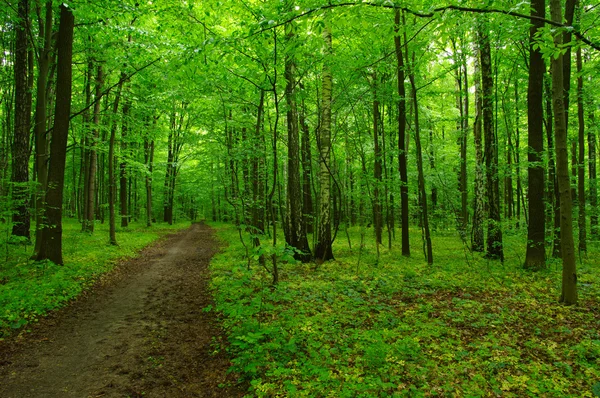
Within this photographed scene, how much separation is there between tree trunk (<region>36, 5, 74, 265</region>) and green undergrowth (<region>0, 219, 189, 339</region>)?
1.88 ft

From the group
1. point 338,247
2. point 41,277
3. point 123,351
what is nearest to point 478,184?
point 338,247

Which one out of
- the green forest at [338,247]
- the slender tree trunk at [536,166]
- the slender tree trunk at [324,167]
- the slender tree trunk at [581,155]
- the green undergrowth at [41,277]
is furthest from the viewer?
the slender tree trunk at [581,155]

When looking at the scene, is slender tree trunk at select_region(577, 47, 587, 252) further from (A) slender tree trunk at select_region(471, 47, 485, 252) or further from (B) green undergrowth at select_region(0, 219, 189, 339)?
(B) green undergrowth at select_region(0, 219, 189, 339)

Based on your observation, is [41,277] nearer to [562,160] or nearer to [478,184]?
[562,160]

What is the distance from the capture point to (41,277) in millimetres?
7750

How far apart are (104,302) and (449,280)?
874 cm

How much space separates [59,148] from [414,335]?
10.5 m

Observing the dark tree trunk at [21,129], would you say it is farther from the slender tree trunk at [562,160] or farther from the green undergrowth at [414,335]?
the slender tree trunk at [562,160]

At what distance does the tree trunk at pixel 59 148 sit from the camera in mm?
8984

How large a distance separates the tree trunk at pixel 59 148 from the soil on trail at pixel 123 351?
96.3 inches

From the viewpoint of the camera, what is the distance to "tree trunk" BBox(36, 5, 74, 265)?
29.5 ft

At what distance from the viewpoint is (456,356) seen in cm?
434

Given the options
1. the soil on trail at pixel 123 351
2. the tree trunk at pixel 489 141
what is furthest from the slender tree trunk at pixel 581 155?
the soil on trail at pixel 123 351

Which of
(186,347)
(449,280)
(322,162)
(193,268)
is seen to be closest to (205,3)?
(322,162)
